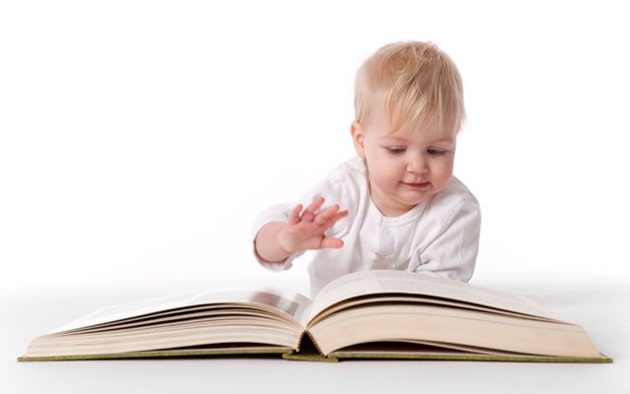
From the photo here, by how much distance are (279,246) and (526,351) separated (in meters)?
0.82

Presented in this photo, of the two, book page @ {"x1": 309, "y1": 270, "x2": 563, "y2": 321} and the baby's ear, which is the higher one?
the baby's ear

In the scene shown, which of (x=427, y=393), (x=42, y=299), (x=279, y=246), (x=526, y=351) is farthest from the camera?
→ (x=42, y=299)

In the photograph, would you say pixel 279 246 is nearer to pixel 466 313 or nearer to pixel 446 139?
pixel 446 139

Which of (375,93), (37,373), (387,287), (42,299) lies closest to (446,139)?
(375,93)

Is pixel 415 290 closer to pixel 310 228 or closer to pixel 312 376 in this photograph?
pixel 312 376

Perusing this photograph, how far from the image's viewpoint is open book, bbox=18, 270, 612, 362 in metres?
1.59

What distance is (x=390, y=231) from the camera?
2.54 m

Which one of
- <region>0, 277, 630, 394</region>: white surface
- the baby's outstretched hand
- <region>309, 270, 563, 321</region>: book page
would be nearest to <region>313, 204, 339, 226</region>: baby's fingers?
the baby's outstretched hand

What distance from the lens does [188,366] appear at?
163 cm

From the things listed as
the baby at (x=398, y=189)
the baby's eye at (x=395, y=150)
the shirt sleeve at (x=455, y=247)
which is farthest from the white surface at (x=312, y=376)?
the baby's eye at (x=395, y=150)

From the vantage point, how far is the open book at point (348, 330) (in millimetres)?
1595

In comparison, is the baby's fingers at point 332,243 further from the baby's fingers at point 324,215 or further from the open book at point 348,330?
the open book at point 348,330

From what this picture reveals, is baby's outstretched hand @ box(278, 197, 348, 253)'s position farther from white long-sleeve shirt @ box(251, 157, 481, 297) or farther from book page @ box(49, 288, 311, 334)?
white long-sleeve shirt @ box(251, 157, 481, 297)

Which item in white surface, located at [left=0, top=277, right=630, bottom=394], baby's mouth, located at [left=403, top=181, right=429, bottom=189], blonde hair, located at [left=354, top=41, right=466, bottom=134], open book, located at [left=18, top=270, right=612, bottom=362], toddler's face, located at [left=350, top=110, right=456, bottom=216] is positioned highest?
blonde hair, located at [left=354, top=41, right=466, bottom=134]
